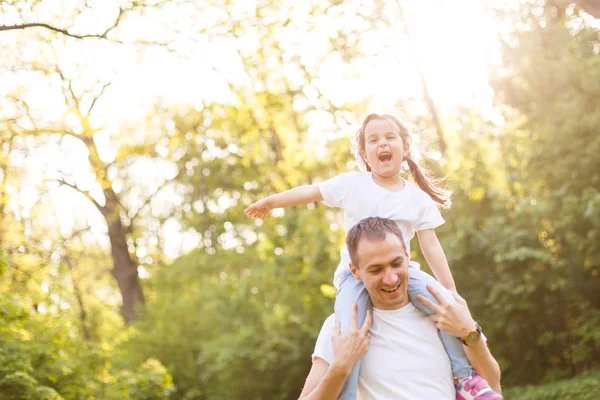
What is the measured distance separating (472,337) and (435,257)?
85 centimetres

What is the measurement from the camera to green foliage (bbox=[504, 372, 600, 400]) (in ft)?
30.9

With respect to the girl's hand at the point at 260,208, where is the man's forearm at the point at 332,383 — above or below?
below

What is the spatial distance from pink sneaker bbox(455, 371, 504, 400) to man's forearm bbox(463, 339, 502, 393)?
0.05 metres

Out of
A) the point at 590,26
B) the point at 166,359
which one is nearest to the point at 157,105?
the point at 166,359

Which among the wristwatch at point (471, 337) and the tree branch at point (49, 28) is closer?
the wristwatch at point (471, 337)

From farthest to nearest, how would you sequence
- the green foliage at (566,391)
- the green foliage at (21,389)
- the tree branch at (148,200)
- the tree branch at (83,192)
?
the tree branch at (148,200)
the tree branch at (83,192)
the green foliage at (566,391)
the green foliage at (21,389)

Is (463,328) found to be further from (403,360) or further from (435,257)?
(435,257)

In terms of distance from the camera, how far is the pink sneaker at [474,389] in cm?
316

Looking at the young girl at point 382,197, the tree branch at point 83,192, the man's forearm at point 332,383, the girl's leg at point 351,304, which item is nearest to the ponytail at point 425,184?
the young girl at point 382,197

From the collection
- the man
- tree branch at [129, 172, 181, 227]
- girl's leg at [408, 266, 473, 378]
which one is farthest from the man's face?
tree branch at [129, 172, 181, 227]

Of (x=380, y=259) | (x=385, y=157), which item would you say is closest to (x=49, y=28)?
(x=385, y=157)

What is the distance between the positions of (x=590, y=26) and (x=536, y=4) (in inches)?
123

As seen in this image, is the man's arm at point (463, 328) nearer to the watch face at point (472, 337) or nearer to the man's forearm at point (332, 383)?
the watch face at point (472, 337)

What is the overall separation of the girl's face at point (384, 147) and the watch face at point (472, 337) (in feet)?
3.72
